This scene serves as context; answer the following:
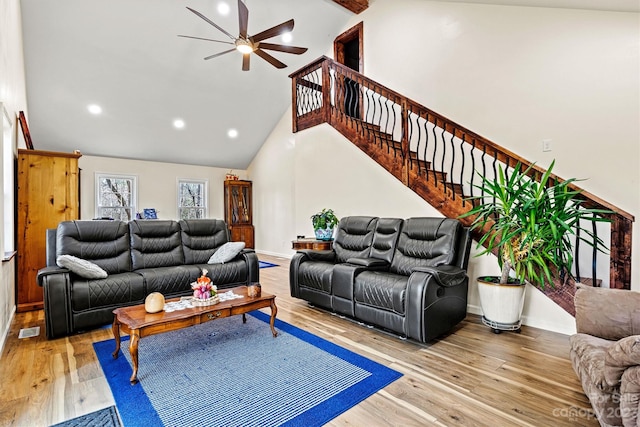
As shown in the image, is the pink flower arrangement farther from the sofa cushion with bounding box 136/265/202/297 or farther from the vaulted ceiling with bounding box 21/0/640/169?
the vaulted ceiling with bounding box 21/0/640/169

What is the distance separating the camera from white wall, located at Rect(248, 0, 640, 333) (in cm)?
304

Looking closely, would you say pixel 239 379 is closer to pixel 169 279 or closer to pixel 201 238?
pixel 169 279

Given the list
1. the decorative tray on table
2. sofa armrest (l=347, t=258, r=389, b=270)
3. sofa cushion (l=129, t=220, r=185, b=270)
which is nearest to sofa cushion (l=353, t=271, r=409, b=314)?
sofa armrest (l=347, t=258, r=389, b=270)

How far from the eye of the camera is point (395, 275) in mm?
3047

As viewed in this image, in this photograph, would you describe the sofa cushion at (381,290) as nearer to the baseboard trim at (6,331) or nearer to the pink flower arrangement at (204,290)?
the pink flower arrangement at (204,290)

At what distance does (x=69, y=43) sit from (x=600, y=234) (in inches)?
302

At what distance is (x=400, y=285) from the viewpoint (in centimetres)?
278

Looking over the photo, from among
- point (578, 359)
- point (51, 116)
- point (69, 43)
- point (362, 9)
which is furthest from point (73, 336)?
point (362, 9)

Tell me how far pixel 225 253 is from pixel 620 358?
12.2 ft

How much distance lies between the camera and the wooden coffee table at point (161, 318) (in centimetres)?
215

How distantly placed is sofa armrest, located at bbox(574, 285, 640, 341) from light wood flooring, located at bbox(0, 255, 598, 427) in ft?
1.43

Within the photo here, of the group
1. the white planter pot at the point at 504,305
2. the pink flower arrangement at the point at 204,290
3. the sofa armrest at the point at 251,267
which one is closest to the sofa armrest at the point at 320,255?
the sofa armrest at the point at 251,267

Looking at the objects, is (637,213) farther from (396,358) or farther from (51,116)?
(51,116)

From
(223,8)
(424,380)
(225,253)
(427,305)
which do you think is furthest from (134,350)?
(223,8)
